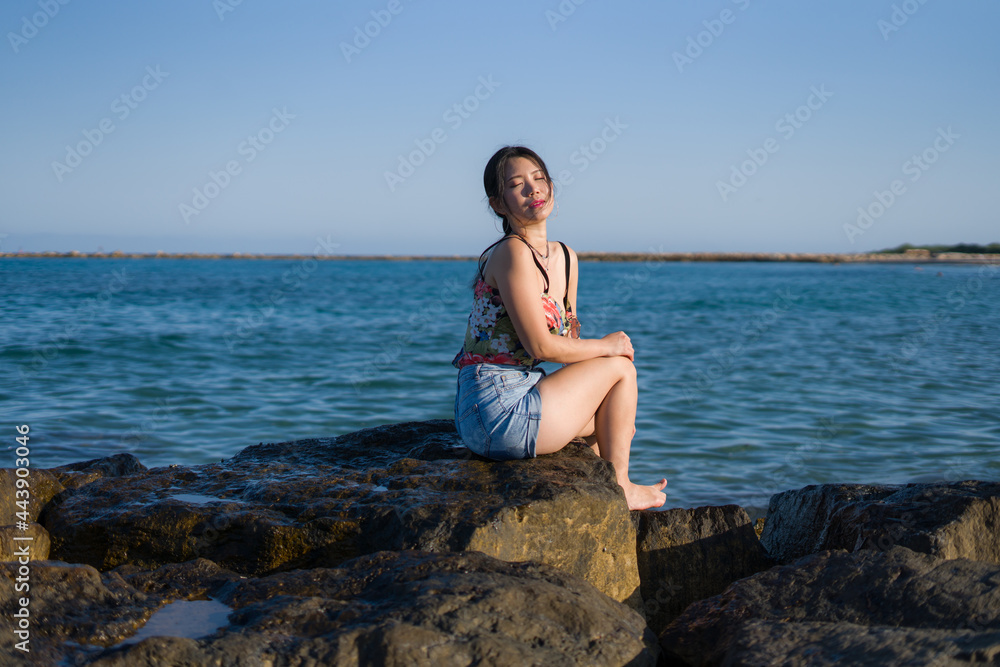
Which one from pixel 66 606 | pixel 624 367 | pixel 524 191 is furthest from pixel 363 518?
pixel 524 191

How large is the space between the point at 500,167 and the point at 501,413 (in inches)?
47.1

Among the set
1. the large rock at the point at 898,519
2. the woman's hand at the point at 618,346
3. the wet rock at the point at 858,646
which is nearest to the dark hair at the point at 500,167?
the woman's hand at the point at 618,346

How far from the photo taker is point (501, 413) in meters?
3.52

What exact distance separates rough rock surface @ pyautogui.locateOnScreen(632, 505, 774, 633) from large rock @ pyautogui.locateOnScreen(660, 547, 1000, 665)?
0.76 metres

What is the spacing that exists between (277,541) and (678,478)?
4313 mm

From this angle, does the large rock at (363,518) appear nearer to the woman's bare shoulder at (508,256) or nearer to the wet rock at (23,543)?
the wet rock at (23,543)

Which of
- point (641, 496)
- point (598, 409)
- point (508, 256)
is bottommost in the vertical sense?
point (641, 496)

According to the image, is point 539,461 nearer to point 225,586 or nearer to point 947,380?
point 225,586

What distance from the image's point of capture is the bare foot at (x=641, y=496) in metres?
3.76

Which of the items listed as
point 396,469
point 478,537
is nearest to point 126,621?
point 478,537

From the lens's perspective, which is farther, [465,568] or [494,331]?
[494,331]

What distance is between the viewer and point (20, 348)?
40.9 ft

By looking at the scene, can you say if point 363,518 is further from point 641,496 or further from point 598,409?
point 641,496

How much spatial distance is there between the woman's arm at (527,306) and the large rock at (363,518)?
20.0 inches
